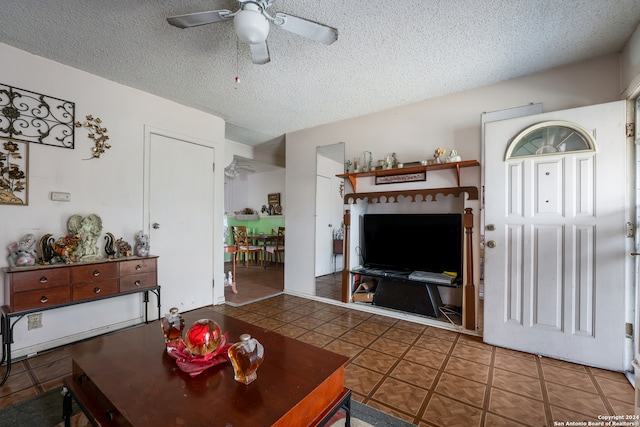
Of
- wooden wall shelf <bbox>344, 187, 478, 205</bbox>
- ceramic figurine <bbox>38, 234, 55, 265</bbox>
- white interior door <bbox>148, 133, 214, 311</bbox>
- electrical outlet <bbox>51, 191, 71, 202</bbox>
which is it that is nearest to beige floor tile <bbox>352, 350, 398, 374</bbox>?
wooden wall shelf <bbox>344, 187, 478, 205</bbox>

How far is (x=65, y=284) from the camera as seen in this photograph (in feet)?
7.11

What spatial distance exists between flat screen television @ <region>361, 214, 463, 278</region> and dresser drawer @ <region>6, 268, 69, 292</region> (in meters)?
2.98

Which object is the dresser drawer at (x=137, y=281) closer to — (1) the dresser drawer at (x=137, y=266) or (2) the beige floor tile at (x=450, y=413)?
(1) the dresser drawer at (x=137, y=266)

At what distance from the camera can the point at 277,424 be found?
0.91 metres

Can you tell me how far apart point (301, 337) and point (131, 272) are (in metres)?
1.71

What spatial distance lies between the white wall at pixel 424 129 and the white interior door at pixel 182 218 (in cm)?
122

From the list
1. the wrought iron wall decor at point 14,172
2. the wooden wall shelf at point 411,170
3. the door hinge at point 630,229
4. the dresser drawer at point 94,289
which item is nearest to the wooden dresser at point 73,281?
the dresser drawer at point 94,289

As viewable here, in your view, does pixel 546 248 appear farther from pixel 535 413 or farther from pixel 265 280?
pixel 265 280

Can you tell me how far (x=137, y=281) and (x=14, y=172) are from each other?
4.18ft

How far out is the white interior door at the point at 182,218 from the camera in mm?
3072

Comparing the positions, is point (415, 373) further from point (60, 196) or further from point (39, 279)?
point (60, 196)

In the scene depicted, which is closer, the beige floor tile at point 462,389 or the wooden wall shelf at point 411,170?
the beige floor tile at point 462,389

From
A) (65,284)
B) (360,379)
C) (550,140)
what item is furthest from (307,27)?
(65,284)

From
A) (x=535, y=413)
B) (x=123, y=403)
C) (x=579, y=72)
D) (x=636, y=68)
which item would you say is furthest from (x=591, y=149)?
(x=123, y=403)
